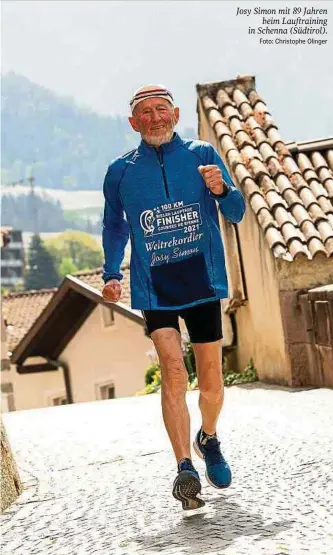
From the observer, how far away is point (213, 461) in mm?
5477

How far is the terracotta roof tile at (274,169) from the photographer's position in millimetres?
12648

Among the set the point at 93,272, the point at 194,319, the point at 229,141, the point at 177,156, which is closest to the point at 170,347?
the point at 194,319

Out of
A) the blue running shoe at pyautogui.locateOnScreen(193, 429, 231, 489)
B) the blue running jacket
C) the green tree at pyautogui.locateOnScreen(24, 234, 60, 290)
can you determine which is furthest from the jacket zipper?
the green tree at pyautogui.locateOnScreen(24, 234, 60, 290)

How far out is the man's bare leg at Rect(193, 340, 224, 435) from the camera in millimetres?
5477

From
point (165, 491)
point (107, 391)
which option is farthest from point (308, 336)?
point (107, 391)

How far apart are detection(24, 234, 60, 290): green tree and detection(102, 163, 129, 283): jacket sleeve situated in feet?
593

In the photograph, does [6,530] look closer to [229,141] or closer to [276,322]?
[276,322]

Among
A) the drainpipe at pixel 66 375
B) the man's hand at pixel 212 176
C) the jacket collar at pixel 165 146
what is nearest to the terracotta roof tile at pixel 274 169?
the jacket collar at pixel 165 146

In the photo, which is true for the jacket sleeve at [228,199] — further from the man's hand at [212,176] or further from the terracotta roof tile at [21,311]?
the terracotta roof tile at [21,311]

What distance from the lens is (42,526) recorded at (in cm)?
544

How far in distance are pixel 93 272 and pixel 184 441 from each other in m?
30.6

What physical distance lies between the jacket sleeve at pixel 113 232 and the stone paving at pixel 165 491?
1155mm

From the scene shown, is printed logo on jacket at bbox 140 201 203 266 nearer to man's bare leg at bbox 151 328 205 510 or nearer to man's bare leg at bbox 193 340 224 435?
man's bare leg at bbox 151 328 205 510

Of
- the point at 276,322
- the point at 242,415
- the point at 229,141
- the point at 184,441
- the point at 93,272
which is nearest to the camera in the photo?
the point at 184,441
